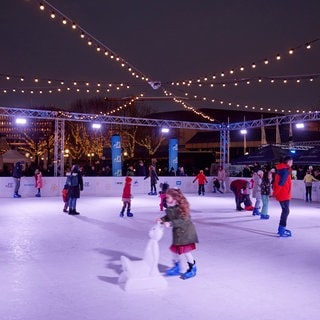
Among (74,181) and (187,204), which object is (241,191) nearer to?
(74,181)

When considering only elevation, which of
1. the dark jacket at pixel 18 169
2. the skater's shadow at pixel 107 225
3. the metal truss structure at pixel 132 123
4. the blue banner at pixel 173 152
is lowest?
the skater's shadow at pixel 107 225

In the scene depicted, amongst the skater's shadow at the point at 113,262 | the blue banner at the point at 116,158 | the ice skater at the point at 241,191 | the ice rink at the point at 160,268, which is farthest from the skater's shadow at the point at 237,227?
the blue banner at the point at 116,158

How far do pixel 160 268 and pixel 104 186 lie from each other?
1597 cm

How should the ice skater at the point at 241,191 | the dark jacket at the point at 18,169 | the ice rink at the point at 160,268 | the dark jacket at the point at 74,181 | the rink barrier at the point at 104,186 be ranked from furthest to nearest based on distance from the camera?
the rink barrier at the point at 104,186 < the dark jacket at the point at 18,169 < the ice skater at the point at 241,191 < the dark jacket at the point at 74,181 < the ice rink at the point at 160,268

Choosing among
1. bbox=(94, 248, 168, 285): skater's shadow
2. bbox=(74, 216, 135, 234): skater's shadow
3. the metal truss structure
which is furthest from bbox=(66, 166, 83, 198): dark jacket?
the metal truss structure

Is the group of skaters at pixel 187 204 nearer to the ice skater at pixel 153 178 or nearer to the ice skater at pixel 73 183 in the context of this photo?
the ice skater at pixel 73 183

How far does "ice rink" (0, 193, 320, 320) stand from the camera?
13.9ft

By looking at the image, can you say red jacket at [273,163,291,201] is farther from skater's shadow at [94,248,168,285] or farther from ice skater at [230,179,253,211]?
ice skater at [230,179,253,211]

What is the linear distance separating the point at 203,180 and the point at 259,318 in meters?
16.7

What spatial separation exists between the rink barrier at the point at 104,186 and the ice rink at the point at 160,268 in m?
9.09

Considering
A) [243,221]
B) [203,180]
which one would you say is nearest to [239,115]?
[203,180]

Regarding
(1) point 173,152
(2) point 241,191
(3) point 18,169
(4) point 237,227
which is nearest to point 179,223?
(4) point 237,227

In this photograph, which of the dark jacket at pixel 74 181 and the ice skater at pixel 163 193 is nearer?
the ice skater at pixel 163 193

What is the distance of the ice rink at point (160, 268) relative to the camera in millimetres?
4242
